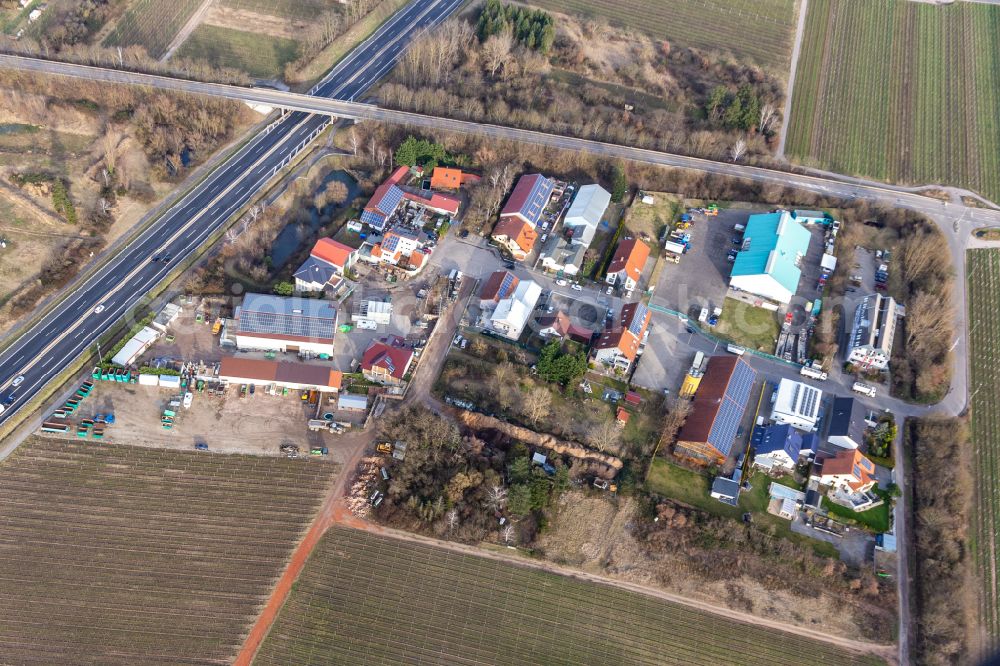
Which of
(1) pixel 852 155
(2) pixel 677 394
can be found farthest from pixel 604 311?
(1) pixel 852 155

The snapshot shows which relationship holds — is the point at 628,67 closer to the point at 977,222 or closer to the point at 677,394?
the point at 977,222

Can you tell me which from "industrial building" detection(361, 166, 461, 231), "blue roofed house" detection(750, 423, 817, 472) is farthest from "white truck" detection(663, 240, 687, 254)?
"industrial building" detection(361, 166, 461, 231)

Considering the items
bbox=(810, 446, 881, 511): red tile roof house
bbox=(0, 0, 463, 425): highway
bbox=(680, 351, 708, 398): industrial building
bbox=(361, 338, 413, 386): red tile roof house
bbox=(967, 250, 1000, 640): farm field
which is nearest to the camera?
bbox=(967, 250, 1000, 640): farm field

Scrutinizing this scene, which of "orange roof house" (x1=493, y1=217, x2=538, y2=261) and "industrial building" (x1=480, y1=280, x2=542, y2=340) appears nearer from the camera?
"industrial building" (x1=480, y1=280, x2=542, y2=340)

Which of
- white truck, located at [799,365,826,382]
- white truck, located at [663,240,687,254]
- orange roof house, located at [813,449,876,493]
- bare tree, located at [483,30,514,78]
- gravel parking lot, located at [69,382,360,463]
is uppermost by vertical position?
bare tree, located at [483,30,514,78]

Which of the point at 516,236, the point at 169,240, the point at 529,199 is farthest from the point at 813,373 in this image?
the point at 169,240

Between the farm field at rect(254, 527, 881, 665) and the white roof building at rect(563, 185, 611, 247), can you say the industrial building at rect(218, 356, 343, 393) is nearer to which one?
the farm field at rect(254, 527, 881, 665)
